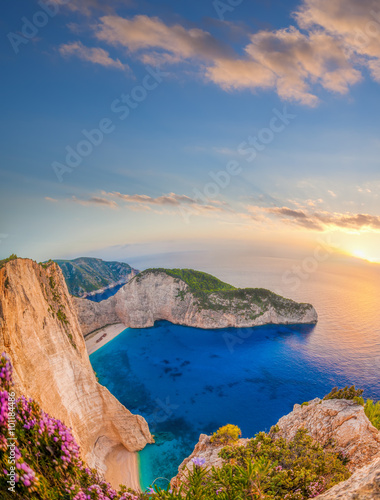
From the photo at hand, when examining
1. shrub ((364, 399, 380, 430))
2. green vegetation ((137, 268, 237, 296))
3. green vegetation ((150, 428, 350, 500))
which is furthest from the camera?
green vegetation ((137, 268, 237, 296))

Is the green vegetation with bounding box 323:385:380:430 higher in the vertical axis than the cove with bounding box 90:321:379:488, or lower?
higher

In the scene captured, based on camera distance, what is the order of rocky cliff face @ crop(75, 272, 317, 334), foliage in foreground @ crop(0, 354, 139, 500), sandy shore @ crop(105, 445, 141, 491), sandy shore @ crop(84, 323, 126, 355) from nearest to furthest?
foliage in foreground @ crop(0, 354, 139, 500)
sandy shore @ crop(105, 445, 141, 491)
sandy shore @ crop(84, 323, 126, 355)
rocky cliff face @ crop(75, 272, 317, 334)

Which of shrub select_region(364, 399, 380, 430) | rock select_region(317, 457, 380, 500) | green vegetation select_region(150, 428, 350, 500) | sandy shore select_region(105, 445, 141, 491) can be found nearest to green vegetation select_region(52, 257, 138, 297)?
sandy shore select_region(105, 445, 141, 491)

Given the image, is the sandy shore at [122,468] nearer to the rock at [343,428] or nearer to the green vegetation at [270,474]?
the green vegetation at [270,474]

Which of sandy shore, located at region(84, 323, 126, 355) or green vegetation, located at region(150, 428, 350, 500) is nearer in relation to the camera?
green vegetation, located at region(150, 428, 350, 500)

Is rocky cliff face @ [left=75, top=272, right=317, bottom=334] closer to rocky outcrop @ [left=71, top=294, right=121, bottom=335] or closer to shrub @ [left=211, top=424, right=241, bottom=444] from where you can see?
rocky outcrop @ [left=71, top=294, right=121, bottom=335]

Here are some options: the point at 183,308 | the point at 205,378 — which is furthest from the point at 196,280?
the point at 205,378

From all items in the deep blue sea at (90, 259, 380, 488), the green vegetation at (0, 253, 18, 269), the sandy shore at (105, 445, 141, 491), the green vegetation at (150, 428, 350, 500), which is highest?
the green vegetation at (0, 253, 18, 269)
